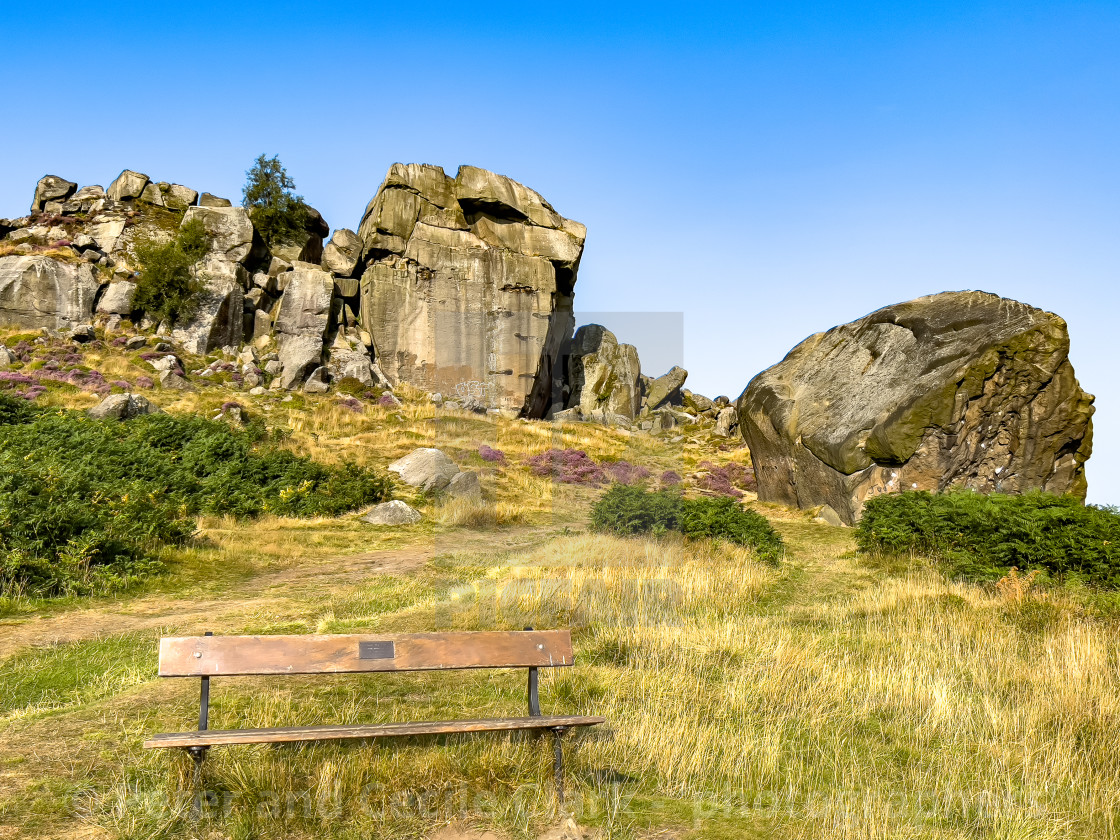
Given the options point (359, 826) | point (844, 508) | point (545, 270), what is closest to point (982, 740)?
point (359, 826)

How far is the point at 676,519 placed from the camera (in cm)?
1358

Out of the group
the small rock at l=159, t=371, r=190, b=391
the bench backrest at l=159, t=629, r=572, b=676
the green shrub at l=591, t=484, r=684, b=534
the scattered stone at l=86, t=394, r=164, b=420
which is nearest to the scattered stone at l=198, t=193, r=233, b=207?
the small rock at l=159, t=371, r=190, b=391

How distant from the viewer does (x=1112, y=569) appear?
944 centimetres

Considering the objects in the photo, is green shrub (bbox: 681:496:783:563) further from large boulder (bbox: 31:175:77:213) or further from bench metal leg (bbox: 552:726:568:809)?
large boulder (bbox: 31:175:77:213)

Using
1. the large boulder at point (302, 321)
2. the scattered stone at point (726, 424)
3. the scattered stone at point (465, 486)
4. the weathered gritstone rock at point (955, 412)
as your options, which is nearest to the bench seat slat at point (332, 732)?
the weathered gritstone rock at point (955, 412)

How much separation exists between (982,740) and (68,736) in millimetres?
5844

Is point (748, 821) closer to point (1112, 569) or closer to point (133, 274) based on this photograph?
point (1112, 569)

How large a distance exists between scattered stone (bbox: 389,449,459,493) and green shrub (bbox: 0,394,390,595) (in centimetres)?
141

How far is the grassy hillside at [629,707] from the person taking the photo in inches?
160

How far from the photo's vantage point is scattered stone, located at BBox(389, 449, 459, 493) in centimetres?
1923

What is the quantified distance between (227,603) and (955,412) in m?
13.3

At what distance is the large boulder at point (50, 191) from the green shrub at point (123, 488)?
70.6 feet

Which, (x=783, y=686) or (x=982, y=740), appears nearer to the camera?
(x=982, y=740)

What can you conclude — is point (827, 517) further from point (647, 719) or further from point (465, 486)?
point (647, 719)
